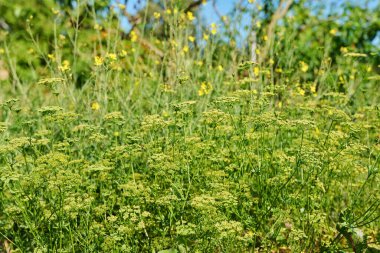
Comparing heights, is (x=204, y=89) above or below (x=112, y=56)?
below

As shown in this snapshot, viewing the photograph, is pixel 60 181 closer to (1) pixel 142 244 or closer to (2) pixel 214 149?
(1) pixel 142 244

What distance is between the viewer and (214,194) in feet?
7.95

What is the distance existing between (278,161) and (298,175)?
30cm

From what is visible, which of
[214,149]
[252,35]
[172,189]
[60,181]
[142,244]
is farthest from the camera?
[252,35]

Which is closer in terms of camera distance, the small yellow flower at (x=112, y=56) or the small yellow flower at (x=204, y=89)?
the small yellow flower at (x=112, y=56)

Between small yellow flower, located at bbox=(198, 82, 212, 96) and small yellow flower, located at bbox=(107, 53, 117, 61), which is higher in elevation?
small yellow flower, located at bbox=(107, 53, 117, 61)

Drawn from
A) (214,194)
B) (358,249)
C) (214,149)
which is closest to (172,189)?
(214,194)

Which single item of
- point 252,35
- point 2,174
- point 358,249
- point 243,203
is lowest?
point 358,249

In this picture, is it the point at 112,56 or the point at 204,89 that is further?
the point at 204,89

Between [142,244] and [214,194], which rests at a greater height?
[214,194]

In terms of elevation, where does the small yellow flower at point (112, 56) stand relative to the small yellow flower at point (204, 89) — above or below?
above

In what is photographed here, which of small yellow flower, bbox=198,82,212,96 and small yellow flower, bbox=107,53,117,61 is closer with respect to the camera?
small yellow flower, bbox=107,53,117,61

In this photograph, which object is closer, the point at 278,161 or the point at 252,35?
the point at 278,161

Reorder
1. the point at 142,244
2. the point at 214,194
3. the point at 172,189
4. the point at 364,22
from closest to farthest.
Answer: the point at 214,194, the point at 172,189, the point at 142,244, the point at 364,22
